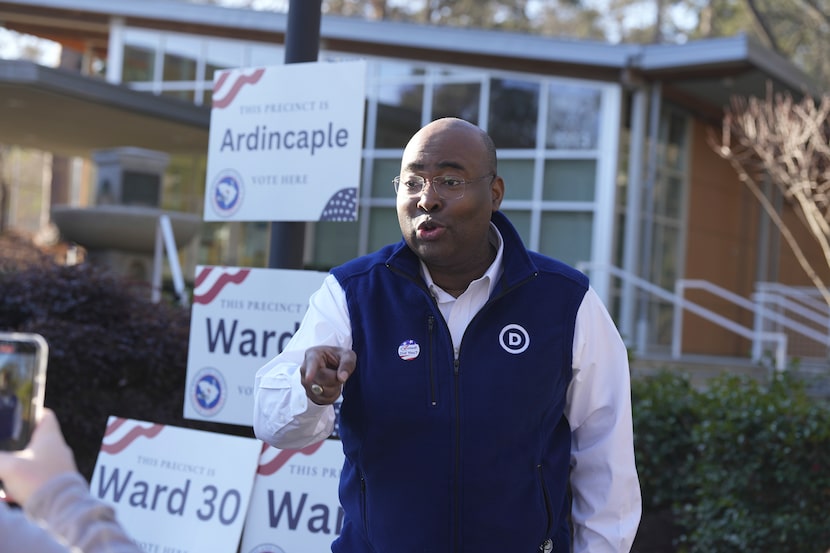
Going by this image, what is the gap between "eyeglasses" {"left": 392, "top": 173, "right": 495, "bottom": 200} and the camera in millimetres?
3086

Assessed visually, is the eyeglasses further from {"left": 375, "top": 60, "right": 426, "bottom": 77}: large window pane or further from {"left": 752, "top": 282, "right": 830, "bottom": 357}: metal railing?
{"left": 375, "top": 60, "right": 426, "bottom": 77}: large window pane

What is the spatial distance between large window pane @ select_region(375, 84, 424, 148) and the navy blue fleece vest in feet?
43.8

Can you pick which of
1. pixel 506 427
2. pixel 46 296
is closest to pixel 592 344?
pixel 506 427

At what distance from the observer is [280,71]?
5.02m

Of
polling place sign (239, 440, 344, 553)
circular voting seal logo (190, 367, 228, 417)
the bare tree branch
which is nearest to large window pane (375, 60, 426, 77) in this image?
the bare tree branch

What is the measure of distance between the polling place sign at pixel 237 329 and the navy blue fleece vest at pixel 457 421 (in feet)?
6.06

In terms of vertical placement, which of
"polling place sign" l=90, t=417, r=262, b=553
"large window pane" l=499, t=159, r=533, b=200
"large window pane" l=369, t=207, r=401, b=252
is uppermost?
"large window pane" l=499, t=159, r=533, b=200

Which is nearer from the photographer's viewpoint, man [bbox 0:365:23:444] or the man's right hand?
man [bbox 0:365:23:444]

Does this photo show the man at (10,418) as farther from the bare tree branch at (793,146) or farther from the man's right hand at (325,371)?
the bare tree branch at (793,146)

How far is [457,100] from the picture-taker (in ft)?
52.4

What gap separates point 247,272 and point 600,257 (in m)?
10.7

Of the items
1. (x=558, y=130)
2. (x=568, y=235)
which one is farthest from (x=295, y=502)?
(x=558, y=130)

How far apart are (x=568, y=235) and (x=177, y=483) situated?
11069 mm

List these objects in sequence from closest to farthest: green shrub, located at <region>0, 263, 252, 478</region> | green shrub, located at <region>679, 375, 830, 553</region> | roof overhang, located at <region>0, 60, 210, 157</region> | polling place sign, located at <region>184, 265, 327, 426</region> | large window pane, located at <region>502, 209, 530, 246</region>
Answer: polling place sign, located at <region>184, 265, 327, 426</region> < green shrub, located at <region>679, 375, 830, 553</region> < green shrub, located at <region>0, 263, 252, 478</region> < roof overhang, located at <region>0, 60, 210, 157</region> < large window pane, located at <region>502, 209, 530, 246</region>
